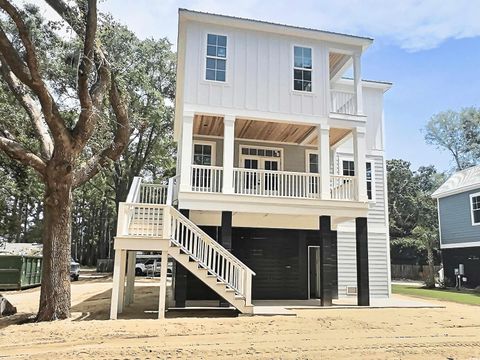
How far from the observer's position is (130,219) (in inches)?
404

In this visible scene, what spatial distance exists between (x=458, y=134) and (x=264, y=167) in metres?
35.9

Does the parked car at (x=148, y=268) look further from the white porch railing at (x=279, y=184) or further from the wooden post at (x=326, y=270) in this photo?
the wooden post at (x=326, y=270)

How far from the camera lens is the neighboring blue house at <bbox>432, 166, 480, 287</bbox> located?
20703 millimetres

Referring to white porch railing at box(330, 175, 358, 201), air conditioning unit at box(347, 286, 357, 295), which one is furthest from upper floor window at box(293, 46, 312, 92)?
air conditioning unit at box(347, 286, 357, 295)

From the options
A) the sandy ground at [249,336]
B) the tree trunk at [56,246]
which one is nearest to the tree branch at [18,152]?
the tree trunk at [56,246]

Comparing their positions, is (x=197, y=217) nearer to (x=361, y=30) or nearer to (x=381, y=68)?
(x=361, y=30)

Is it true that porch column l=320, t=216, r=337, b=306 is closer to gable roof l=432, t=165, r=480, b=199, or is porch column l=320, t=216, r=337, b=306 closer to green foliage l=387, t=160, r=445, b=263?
gable roof l=432, t=165, r=480, b=199

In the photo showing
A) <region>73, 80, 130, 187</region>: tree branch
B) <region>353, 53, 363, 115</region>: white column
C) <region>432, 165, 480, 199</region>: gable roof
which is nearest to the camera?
<region>73, 80, 130, 187</region>: tree branch

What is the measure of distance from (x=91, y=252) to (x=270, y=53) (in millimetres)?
41040

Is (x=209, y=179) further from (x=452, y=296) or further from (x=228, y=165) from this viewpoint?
(x=452, y=296)

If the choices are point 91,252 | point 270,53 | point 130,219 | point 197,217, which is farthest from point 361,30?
point 91,252

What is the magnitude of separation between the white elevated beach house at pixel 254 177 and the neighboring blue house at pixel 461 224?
10296 mm

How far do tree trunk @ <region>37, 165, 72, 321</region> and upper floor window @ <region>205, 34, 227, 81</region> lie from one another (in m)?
4.98

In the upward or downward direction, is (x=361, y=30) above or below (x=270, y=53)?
above
